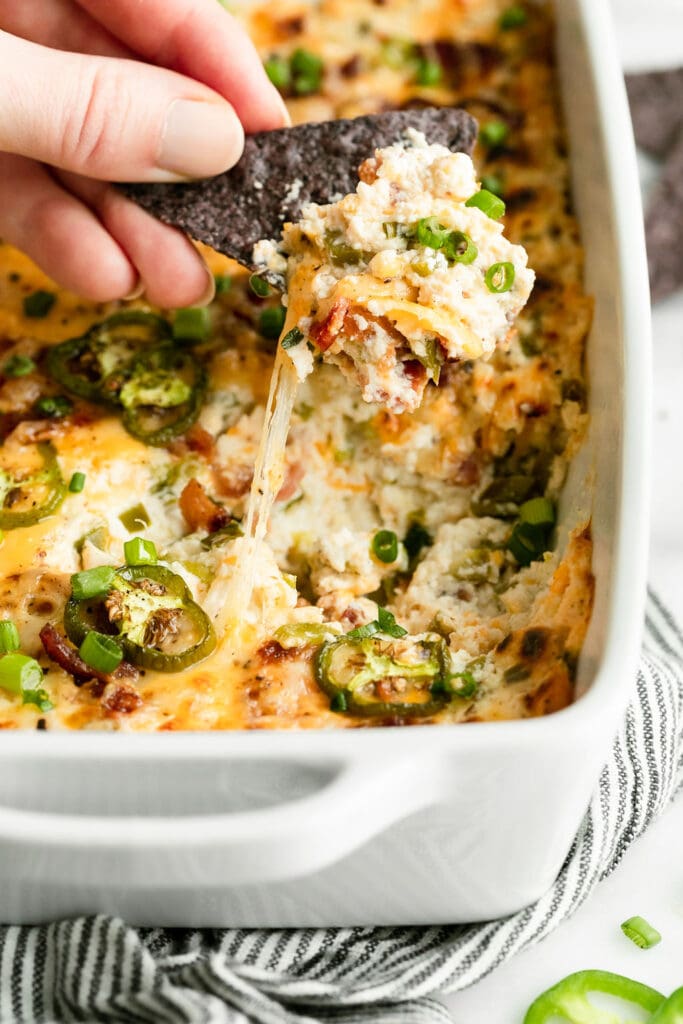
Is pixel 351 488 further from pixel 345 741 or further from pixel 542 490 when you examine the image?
pixel 345 741

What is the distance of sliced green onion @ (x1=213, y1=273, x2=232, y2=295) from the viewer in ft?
10.3

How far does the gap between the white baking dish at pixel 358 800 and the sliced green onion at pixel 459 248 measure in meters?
0.34

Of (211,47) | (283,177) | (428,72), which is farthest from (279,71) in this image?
(283,177)

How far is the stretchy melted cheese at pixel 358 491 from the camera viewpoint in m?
2.40

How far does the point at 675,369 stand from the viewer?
3.87 metres

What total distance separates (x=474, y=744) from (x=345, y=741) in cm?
21

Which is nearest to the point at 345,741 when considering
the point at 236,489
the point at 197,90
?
the point at 236,489

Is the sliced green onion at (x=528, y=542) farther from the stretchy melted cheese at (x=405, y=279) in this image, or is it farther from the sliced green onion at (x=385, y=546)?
the stretchy melted cheese at (x=405, y=279)

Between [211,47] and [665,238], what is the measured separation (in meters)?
1.60

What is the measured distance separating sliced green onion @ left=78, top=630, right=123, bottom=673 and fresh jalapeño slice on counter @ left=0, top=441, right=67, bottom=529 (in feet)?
1.29

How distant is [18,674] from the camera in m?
2.39

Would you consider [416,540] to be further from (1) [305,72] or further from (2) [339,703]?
(1) [305,72]

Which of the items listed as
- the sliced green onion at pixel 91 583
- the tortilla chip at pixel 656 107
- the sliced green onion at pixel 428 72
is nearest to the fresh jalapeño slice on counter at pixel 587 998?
the sliced green onion at pixel 91 583

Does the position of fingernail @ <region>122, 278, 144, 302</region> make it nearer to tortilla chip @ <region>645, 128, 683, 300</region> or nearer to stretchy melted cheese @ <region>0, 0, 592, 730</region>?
stretchy melted cheese @ <region>0, 0, 592, 730</region>
